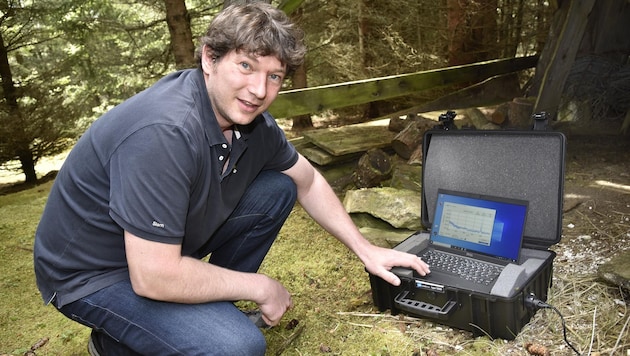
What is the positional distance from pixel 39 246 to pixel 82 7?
24.9ft

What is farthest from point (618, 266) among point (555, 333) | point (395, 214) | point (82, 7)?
point (82, 7)

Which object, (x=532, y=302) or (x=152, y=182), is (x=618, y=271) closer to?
(x=532, y=302)

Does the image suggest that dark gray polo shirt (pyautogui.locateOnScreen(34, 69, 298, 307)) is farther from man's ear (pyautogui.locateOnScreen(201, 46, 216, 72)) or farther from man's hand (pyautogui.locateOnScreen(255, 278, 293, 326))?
man's hand (pyautogui.locateOnScreen(255, 278, 293, 326))

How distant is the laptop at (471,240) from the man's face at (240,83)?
123cm

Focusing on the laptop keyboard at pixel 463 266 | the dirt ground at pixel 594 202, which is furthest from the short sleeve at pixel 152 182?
the dirt ground at pixel 594 202

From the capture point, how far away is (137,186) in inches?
66.9

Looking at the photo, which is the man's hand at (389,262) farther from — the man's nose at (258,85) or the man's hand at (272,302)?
the man's nose at (258,85)

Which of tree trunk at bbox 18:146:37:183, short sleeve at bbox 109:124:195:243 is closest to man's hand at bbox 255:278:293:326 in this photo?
short sleeve at bbox 109:124:195:243

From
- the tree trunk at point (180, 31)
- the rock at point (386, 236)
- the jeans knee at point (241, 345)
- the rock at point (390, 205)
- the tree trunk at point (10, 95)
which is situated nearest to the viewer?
the jeans knee at point (241, 345)

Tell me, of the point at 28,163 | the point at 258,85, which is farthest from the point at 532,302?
the point at 28,163

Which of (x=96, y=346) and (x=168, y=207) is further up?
(x=168, y=207)

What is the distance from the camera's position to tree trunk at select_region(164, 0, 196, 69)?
717 centimetres

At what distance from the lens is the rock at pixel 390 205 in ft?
12.2

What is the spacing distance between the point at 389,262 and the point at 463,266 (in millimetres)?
466
